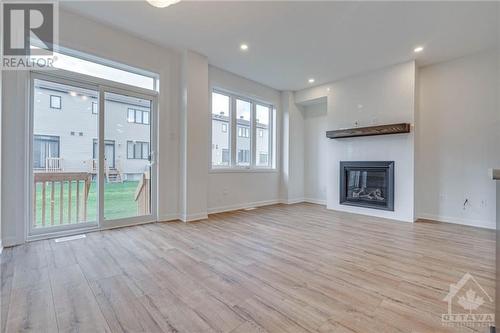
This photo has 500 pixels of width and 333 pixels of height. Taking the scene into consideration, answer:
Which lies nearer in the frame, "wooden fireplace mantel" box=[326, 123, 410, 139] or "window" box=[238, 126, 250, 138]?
"wooden fireplace mantel" box=[326, 123, 410, 139]

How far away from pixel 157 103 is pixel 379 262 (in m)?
3.96

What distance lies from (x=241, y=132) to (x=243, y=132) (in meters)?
0.07

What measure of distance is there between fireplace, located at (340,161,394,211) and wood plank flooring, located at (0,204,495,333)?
1146 mm

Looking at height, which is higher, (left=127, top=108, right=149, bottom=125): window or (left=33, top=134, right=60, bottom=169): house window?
(left=127, top=108, right=149, bottom=125): window

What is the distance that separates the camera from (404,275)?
6.93 feet

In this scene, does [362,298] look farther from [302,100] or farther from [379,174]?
[302,100]

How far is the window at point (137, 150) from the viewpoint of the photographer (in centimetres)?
378

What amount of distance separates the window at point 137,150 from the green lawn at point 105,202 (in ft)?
1.43

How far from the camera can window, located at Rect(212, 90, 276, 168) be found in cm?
512

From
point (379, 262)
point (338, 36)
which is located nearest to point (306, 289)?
point (379, 262)

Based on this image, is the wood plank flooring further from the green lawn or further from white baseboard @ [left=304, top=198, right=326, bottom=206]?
white baseboard @ [left=304, top=198, right=326, bottom=206]

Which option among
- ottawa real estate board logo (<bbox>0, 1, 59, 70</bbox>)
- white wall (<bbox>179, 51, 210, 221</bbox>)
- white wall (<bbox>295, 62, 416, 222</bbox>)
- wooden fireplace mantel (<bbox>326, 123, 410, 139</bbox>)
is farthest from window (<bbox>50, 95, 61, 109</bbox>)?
white wall (<bbox>295, 62, 416, 222</bbox>)

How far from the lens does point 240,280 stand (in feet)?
6.61

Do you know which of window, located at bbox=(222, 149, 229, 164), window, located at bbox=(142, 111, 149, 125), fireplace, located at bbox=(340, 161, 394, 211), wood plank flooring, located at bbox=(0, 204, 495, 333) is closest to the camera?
wood plank flooring, located at bbox=(0, 204, 495, 333)
